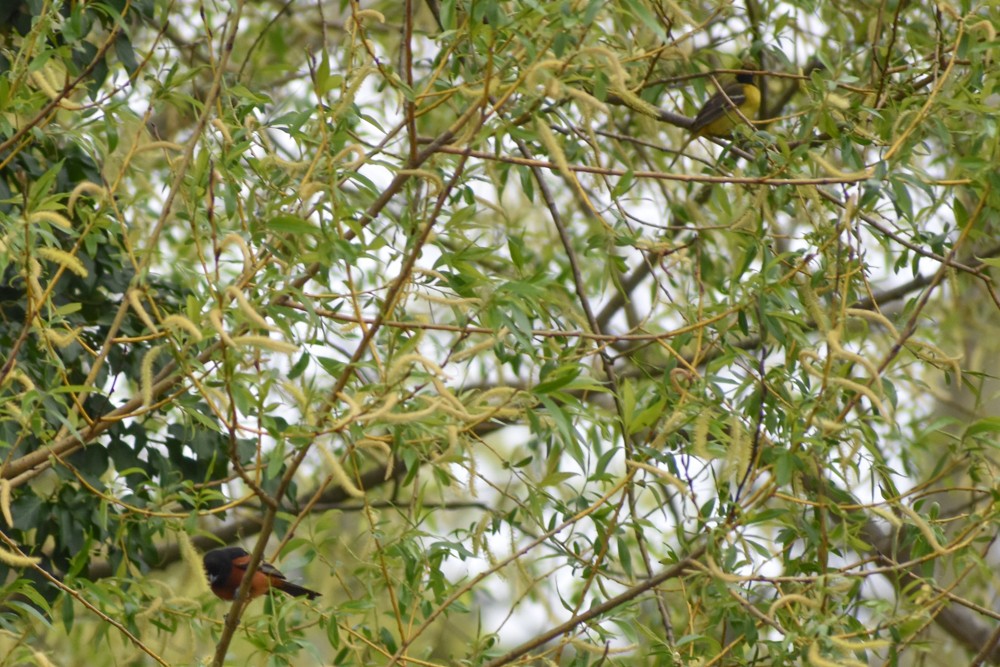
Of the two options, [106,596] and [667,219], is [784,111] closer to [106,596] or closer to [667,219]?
[667,219]

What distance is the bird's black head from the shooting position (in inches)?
159

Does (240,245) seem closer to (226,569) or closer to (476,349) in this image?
(476,349)

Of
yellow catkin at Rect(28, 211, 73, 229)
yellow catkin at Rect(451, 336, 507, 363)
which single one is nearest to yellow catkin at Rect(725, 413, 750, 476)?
yellow catkin at Rect(451, 336, 507, 363)

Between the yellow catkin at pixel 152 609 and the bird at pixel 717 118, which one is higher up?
the bird at pixel 717 118

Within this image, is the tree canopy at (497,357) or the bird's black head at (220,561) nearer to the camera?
the tree canopy at (497,357)

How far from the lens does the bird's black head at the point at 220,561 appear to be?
404cm

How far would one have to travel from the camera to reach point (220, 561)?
160 inches

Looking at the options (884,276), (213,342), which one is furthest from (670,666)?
(884,276)

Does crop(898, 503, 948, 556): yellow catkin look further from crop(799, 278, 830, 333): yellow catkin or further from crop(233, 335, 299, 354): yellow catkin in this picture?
crop(233, 335, 299, 354): yellow catkin

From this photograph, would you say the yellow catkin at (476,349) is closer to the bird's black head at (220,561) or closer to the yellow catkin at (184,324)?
the yellow catkin at (184,324)

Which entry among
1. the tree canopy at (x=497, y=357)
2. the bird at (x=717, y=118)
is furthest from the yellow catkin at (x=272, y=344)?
the bird at (x=717, y=118)

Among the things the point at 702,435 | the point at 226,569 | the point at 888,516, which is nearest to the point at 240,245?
the point at 702,435

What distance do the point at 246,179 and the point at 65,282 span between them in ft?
4.21

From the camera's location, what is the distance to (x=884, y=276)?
205 inches
